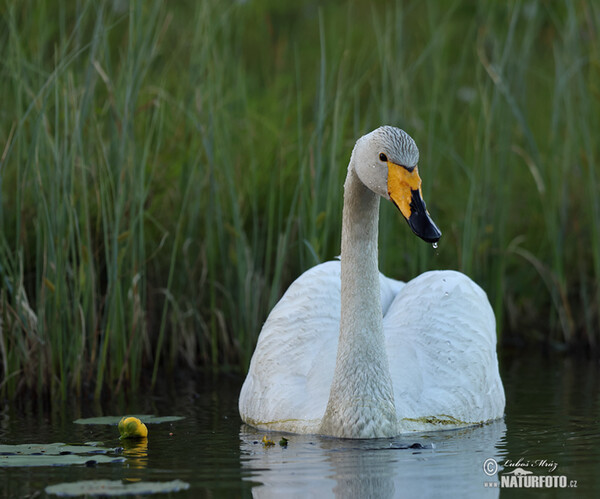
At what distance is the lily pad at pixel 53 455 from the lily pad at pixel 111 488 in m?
0.56

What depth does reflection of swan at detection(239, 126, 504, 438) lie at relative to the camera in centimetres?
687

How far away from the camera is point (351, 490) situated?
569cm

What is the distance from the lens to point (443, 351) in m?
8.02

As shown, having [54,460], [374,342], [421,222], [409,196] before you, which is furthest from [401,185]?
[54,460]

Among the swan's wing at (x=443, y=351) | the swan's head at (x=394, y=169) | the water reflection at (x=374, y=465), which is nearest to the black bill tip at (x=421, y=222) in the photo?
the swan's head at (x=394, y=169)

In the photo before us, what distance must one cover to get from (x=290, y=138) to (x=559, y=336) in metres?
3.02

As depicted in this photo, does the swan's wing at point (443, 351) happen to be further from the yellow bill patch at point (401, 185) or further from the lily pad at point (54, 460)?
the lily pad at point (54, 460)

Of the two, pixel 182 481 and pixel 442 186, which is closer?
pixel 182 481

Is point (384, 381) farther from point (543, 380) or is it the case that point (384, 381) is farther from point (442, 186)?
point (442, 186)

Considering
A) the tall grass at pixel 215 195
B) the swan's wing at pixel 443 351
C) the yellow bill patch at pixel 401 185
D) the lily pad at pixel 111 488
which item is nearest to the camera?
the lily pad at pixel 111 488

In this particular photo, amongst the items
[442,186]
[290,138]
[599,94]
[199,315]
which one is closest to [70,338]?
[199,315]

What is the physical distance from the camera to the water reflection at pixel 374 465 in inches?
223

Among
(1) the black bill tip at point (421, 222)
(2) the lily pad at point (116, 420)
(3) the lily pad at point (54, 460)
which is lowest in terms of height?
(3) the lily pad at point (54, 460)

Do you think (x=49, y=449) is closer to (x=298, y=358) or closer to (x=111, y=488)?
(x=111, y=488)
